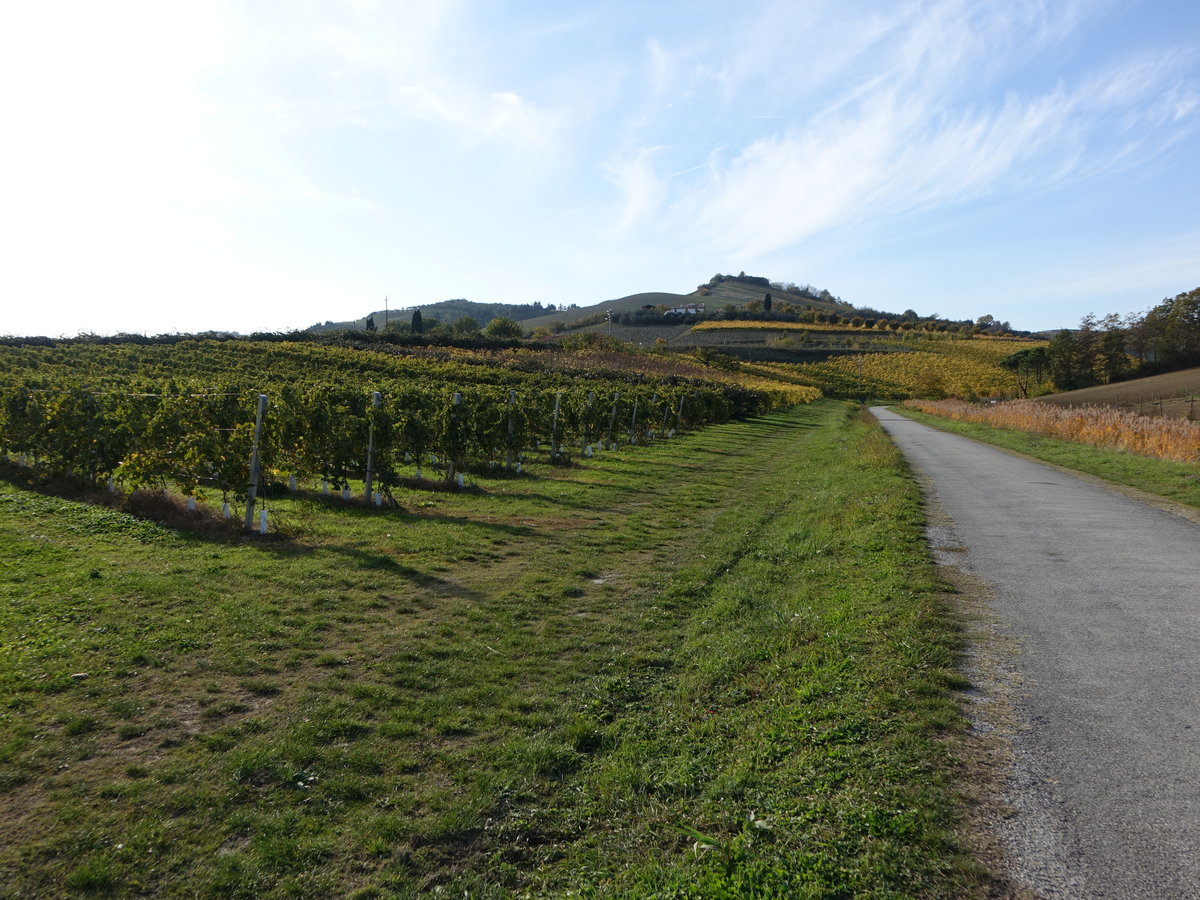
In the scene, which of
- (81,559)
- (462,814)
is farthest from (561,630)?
(81,559)

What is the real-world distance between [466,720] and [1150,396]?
180ft

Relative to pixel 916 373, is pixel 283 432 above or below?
below

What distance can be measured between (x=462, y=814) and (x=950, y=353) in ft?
364

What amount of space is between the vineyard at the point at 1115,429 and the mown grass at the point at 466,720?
14111 mm

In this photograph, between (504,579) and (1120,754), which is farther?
(504,579)

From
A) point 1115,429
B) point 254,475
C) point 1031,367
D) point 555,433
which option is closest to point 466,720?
point 254,475

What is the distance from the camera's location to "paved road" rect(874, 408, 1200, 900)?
9.51 feet

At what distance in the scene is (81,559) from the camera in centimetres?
768

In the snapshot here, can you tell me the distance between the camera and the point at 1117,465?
1717 centimetres

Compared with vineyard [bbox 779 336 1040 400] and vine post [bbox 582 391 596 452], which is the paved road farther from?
vineyard [bbox 779 336 1040 400]

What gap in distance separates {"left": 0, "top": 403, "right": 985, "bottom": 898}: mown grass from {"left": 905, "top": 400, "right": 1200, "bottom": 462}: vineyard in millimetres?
14111

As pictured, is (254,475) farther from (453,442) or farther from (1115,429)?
(1115,429)

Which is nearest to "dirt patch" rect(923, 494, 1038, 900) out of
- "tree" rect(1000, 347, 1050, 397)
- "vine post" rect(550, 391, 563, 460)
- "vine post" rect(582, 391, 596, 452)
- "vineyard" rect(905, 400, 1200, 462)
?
"vine post" rect(550, 391, 563, 460)

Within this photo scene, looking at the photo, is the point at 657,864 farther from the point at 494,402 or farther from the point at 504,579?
the point at 494,402
